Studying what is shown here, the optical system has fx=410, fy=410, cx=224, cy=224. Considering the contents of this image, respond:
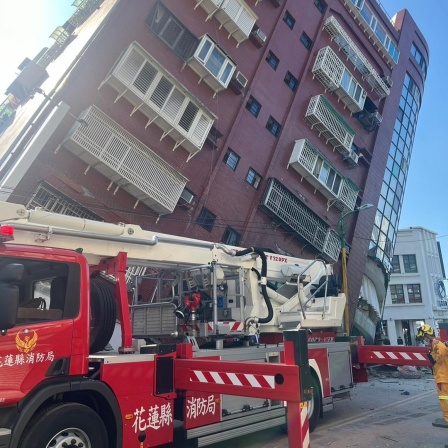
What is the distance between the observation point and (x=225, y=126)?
17.1 m

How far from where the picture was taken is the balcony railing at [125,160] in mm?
12422

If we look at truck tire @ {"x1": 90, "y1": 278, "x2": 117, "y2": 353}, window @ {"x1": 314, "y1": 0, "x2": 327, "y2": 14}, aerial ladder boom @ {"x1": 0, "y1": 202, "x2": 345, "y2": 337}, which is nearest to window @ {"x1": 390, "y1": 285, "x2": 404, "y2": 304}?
window @ {"x1": 314, "y1": 0, "x2": 327, "y2": 14}

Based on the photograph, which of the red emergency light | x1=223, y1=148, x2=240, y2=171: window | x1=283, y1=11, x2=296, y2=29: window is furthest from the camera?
x1=283, y1=11, x2=296, y2=29: window

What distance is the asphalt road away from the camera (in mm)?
6914

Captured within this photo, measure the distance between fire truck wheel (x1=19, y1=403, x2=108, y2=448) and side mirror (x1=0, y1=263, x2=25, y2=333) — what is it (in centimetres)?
107

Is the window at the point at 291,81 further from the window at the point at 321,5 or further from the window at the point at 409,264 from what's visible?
the window at the point at 409,264

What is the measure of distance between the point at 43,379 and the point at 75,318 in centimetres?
72

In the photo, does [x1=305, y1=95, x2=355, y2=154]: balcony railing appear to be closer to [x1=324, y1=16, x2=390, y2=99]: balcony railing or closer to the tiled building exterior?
the tiled building exterior

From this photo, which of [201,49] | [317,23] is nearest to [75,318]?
[201,49]

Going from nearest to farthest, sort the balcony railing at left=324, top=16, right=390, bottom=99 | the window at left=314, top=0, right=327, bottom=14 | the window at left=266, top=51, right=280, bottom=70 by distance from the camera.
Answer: the window at left=266, top=51, right=280, bottom=70
the balcony railing at left=324, top=16, right=390, bottom=99
the window at left=314, top=0, right=327, bottom=14

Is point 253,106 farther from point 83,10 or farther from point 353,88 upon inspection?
point 83,10

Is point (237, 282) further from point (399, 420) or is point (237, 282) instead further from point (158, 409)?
point (399, 420)

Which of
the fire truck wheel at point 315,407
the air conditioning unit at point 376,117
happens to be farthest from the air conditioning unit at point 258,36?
the fire truck wheel at point 315,407

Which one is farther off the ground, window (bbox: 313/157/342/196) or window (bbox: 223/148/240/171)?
window (bbox: 313/157/342/196)
